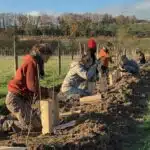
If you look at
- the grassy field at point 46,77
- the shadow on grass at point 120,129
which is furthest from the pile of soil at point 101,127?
the grassy field at point 46,77

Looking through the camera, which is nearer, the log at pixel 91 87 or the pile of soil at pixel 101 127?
the pile of soil at pixel 101 127

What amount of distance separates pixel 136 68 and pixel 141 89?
10.5ft

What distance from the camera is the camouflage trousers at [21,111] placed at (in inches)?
338

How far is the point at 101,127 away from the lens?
8.50 metres

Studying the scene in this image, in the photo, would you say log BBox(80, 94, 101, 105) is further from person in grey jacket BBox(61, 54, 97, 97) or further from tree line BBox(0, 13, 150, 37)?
tree line BBox(0, 13, 150, 37)

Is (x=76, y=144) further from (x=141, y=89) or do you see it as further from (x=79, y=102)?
(x=141, y=89)

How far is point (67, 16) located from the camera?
9550 cm

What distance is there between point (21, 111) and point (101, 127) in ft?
4.71

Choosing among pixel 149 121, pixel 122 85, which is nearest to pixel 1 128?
pixel 149 121

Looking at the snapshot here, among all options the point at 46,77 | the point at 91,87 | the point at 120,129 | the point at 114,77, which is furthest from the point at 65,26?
the point at 120,129

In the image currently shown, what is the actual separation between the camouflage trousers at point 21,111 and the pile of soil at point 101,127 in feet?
1.05

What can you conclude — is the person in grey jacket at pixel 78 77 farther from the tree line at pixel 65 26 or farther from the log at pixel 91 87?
the tree line at pixel 65 26

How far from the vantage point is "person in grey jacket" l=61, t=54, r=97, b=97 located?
11789 millimetres

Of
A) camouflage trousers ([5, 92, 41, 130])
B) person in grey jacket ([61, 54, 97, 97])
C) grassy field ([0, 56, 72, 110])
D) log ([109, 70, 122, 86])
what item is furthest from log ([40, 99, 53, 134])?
log ([109, 70, 122, 86])
